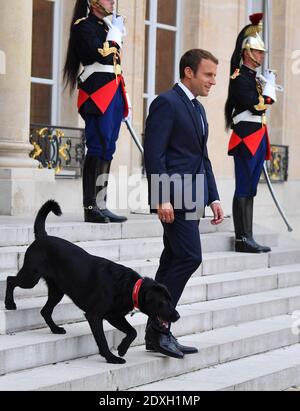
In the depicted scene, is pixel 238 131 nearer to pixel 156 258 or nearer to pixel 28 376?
pixel 156 258

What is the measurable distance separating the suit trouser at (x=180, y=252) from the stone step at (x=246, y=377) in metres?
0.49

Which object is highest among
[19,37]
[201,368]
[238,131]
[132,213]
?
[19,37]

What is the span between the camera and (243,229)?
33.2 ft

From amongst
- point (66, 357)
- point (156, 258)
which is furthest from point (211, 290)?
point (66, 357)

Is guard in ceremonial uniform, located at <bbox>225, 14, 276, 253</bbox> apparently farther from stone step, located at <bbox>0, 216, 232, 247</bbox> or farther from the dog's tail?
the dog's tail

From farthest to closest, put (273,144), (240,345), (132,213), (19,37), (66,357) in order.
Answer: (273,144) → (132,213) → (19,37) → (240,345) → (66,357)

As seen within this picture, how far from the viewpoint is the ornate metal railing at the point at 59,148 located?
1117 centimetres

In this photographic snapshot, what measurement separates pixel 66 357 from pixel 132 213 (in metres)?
4.43

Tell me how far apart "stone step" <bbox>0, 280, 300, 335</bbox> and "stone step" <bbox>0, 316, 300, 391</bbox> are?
10 cm

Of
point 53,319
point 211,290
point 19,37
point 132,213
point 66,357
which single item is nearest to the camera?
point 66,357

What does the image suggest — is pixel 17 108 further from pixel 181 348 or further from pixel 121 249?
pixel 181 348

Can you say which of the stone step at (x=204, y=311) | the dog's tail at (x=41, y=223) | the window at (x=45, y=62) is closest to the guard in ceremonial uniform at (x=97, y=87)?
the stone step at (x=204, y=311)

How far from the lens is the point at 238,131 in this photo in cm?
1020

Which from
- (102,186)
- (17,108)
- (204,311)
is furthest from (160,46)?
(204,311)
